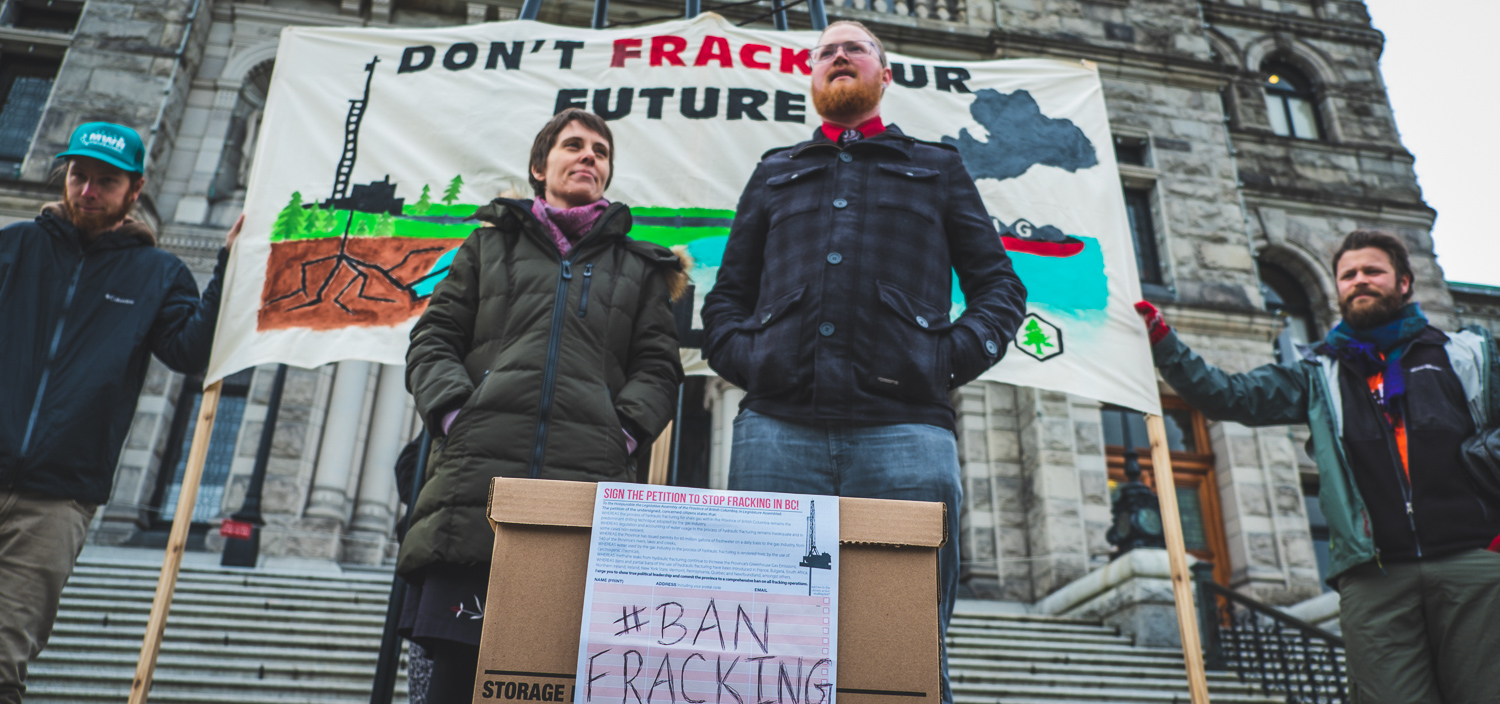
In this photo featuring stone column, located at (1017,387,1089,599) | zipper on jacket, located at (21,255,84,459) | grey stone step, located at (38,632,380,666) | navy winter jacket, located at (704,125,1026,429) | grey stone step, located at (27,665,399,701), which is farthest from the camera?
stone column, located at (1017,387,1089,599)

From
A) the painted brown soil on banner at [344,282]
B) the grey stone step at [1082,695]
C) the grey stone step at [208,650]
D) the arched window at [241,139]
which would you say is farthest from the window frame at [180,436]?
the grey stone step at [1082,695]

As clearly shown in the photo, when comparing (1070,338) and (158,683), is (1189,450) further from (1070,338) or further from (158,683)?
(158,683)

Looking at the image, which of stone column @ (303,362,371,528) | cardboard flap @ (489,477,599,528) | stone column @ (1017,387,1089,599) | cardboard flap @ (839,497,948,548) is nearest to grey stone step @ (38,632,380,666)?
stone column @ (303,362,371,528)

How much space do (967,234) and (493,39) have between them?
11.2ft

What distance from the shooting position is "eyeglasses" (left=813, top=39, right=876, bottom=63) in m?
2.79

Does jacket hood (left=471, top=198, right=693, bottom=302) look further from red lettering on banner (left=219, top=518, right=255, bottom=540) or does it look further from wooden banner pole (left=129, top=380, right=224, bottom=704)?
red lettering on banner (left=219, top=518, right=255, bottom=540)

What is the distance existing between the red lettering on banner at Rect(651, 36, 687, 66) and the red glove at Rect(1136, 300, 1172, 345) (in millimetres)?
2703

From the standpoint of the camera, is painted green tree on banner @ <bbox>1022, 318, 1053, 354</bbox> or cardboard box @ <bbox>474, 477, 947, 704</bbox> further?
painted green tree on banner @ <bbox>1022, 318, 1053, 354</bbox>

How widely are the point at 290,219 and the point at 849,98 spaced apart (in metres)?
2.98

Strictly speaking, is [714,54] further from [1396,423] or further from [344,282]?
[1396,423]

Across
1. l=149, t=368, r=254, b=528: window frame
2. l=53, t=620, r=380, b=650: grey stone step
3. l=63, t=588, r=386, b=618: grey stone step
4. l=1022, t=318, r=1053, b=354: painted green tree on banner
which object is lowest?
l=53, t=620, r=380, b=650: grey stone step

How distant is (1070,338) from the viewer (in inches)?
173

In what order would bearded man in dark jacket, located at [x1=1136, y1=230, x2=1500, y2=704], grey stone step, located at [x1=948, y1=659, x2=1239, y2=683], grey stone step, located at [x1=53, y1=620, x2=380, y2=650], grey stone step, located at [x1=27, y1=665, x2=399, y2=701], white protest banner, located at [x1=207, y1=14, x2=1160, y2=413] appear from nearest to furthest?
bearded man in dark jacket, located at [x1=1136, y1=230, x2=1500, y2=704]
white protest banner, located at [x1=207, y1=14, x2=1160, y2=413]
grey stone step, located at [x1=27, y1=665, x2=399, y2=701]
grey stone step, located at [x1=53, y1=620, x2=380, y2=650]
grey stone step, located at [x1=948, y1=659, x2=1239, y2=683]

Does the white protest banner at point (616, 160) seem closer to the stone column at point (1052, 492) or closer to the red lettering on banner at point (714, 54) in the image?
the red lettering on banner at point (714, 54)
